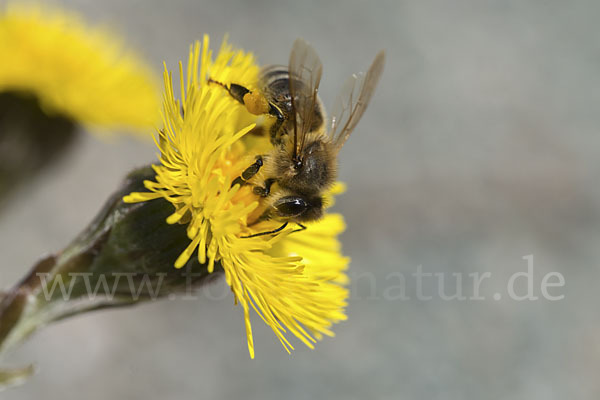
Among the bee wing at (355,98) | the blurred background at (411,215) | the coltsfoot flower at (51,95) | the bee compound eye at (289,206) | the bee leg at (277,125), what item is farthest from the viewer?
the blurred background at (411,215)

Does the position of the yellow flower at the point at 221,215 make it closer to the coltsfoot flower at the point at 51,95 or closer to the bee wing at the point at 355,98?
the bee wing at the point at 355,98

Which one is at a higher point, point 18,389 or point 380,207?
point 380,207

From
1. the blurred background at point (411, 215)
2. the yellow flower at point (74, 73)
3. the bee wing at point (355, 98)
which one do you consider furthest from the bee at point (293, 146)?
the blurred background at point (411, 215)

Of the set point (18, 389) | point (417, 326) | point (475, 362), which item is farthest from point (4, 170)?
point (475, 362)

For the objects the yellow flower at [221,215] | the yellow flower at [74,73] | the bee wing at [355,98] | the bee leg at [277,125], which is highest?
the yellow flower at [74,73]

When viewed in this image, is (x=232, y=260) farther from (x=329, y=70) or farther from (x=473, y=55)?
(x=473, y=55)

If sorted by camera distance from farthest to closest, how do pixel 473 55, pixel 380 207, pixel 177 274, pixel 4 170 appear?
pixel 473 55 → pixel 380 207 → pixel 4 170 → pixel 177 274

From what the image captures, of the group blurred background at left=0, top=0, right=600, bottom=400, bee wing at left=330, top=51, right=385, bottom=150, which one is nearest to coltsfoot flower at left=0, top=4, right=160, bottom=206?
blurred background at left=0, top=0, right=600, bottom=400

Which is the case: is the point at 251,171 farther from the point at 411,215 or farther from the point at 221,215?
the point at 411,215
